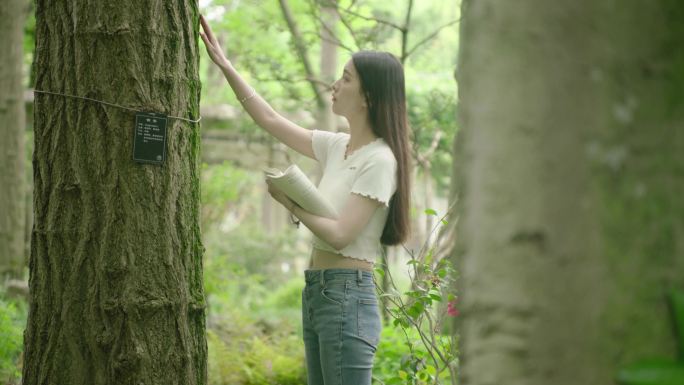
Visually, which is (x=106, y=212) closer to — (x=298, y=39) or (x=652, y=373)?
(x=652, y=373)

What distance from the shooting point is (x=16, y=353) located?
16.9ft

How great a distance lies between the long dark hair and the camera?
3.10m

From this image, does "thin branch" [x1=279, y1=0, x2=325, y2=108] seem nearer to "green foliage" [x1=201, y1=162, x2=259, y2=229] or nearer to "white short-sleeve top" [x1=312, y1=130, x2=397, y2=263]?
"green foliage" [x1=201, y1=162, x2=259, y2=229]

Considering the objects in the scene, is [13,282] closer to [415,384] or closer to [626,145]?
[415,384]

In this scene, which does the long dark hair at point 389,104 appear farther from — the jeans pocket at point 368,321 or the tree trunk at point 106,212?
the tree trunk at point 106,212

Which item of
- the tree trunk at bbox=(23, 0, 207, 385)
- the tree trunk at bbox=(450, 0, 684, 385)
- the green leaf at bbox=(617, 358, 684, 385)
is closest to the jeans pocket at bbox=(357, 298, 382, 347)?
the tree trunk at bbox=(23, 0, 207, 385)

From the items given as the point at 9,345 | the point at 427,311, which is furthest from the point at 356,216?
the point at 9,345

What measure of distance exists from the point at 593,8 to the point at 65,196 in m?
2.11

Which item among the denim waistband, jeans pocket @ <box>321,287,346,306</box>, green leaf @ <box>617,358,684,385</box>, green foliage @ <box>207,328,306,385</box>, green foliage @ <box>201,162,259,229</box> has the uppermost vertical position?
green foliage @ <box>201,162,259,229</box>

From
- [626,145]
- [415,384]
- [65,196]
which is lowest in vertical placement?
[415,384]

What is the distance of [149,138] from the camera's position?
9.10 feet

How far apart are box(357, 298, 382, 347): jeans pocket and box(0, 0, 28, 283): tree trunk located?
6089 mm

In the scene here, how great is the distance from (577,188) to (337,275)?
1.78m

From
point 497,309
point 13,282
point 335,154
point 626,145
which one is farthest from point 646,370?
point 13,282
